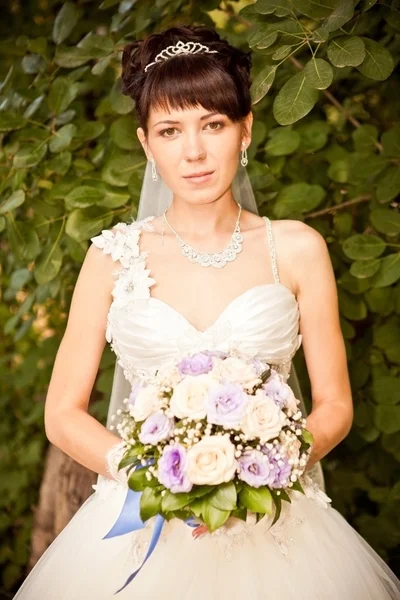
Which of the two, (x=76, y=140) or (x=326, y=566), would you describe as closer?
(x=326, y=566)

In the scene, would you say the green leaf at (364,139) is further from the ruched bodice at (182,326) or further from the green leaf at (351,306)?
the ruched bodice at (182,326)

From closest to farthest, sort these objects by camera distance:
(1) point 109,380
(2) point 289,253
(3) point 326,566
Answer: (3) point 326,566, (2) point 289,253, (1) point 109,380

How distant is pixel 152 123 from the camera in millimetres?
2432

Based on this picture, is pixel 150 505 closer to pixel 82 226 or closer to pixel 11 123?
pixel 82 226

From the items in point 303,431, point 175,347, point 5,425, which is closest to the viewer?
point 303,431

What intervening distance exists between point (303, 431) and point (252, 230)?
30.2 inches

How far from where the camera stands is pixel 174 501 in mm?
1841

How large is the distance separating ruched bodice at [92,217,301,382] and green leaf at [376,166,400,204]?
74 centimetres

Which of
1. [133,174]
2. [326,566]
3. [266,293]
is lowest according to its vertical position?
[326,566]

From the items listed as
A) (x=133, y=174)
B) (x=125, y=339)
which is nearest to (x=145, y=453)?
(x=125, y=339)

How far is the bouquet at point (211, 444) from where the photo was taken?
1821mm

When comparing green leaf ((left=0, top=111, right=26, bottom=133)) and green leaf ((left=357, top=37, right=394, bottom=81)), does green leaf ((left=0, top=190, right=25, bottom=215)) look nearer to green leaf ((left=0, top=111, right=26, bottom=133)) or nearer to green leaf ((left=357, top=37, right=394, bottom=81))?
green leaf ((left=0, top=111, right=26, bottom=133))

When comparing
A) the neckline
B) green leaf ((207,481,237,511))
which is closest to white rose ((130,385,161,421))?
green leaf ((207,481,237,511))

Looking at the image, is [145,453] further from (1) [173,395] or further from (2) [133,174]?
(2) [133,174]
